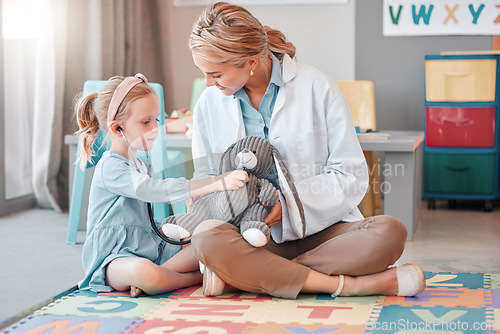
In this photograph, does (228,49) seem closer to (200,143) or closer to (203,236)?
(200,143)

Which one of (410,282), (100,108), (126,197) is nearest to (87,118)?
(100,108)

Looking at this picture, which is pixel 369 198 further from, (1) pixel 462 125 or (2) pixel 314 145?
(2) pixel 314 145

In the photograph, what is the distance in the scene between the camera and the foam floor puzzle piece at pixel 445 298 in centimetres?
163

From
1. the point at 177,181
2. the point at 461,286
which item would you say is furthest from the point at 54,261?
the point at 461,286

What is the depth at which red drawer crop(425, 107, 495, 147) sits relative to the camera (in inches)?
133

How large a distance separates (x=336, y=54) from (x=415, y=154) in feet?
4.55

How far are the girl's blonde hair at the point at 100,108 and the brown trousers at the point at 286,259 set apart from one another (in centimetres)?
43

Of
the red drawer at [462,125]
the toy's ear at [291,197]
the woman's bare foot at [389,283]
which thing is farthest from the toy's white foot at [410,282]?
the red drawer at [462,125]

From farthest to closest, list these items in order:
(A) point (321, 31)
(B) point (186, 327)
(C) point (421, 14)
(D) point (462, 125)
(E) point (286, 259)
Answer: (A) point (321, 31)
(C) point (421, 14)
(D) point (462, 125)
(E) point (286, 259)
(B) point (186, 327)

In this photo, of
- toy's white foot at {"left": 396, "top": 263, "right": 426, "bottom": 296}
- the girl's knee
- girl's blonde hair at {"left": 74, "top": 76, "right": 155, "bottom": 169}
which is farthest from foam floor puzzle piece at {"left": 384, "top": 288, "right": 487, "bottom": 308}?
girl's blonde hair at {"left": 74, "top": 76, "right": 155, "bottom": 169}

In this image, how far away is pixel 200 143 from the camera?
6.13ft

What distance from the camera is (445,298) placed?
1687 millimetres

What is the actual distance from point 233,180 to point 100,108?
20.5 inches

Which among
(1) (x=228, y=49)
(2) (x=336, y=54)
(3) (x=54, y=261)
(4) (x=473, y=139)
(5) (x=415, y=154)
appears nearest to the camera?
(1) (x=228, y=49)
